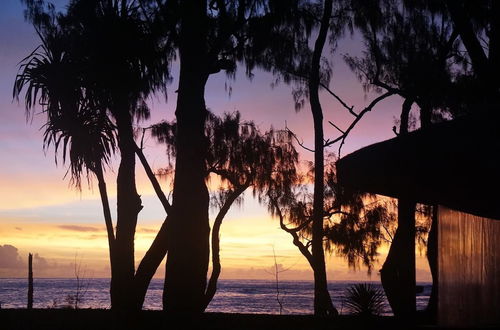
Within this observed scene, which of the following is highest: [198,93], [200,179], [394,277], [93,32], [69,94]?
[93,32]

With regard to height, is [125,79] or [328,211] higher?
[125,79]

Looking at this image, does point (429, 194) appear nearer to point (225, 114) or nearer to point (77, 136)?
point (77, 136)

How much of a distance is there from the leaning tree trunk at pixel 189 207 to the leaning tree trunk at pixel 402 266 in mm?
5478

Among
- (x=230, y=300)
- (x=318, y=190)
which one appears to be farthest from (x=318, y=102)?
(x=230, y=300)

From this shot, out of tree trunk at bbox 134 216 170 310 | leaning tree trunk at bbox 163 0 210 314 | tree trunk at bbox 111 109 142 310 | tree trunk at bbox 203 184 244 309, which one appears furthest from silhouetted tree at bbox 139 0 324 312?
tree trunk at bbox 203 184 244 309

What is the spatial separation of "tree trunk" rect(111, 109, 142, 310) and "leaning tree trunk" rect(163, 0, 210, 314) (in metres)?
3.84

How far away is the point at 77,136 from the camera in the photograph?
11.3m

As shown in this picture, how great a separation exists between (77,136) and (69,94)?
76 cm

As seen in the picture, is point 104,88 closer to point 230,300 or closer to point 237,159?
point 237,159

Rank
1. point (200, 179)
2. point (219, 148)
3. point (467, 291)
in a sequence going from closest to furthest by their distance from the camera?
point (467, 291), point (200, 179), point (219, 148)

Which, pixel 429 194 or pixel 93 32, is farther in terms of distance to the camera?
pixel 93 32

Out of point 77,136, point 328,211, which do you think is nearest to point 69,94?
point 77,136

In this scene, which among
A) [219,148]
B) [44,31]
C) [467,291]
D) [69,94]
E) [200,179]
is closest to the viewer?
[467,291]

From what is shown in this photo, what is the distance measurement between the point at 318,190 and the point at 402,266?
80.7 inches
